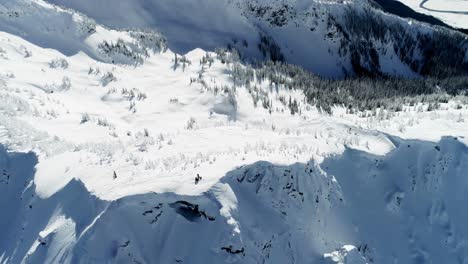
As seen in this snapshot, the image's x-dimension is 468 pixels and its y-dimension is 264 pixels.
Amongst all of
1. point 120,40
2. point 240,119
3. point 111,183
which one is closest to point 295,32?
point 120,40

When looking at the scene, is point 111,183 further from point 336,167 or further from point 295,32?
point 295,32

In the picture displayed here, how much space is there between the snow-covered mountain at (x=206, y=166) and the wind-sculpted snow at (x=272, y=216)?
0.03 metres

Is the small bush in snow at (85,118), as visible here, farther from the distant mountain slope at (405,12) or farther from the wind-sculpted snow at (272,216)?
the distant mountain slope at (405,12)

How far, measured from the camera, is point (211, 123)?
12.9m

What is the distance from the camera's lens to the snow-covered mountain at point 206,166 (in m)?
7.52

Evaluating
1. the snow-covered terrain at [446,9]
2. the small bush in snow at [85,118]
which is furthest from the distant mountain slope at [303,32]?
the snow-covered terrain at [446,9]

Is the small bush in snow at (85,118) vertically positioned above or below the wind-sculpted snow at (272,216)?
above

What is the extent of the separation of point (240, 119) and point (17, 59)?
9137mm

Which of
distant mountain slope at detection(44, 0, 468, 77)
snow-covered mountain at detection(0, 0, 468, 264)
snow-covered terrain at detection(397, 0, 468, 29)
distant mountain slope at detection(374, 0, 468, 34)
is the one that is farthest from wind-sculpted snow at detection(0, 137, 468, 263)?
snow-covered terrain at detection(397, 0, 468, 29)

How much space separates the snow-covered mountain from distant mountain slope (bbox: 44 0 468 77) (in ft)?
21.6

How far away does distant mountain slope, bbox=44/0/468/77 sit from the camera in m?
24.8

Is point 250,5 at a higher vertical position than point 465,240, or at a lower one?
higher

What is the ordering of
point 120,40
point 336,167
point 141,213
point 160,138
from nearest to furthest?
point 141,213
point 336,167
point 160,138
point 120,40

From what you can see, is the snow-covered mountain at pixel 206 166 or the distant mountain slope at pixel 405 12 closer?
the snow-covered mountain at pixel 206 166
